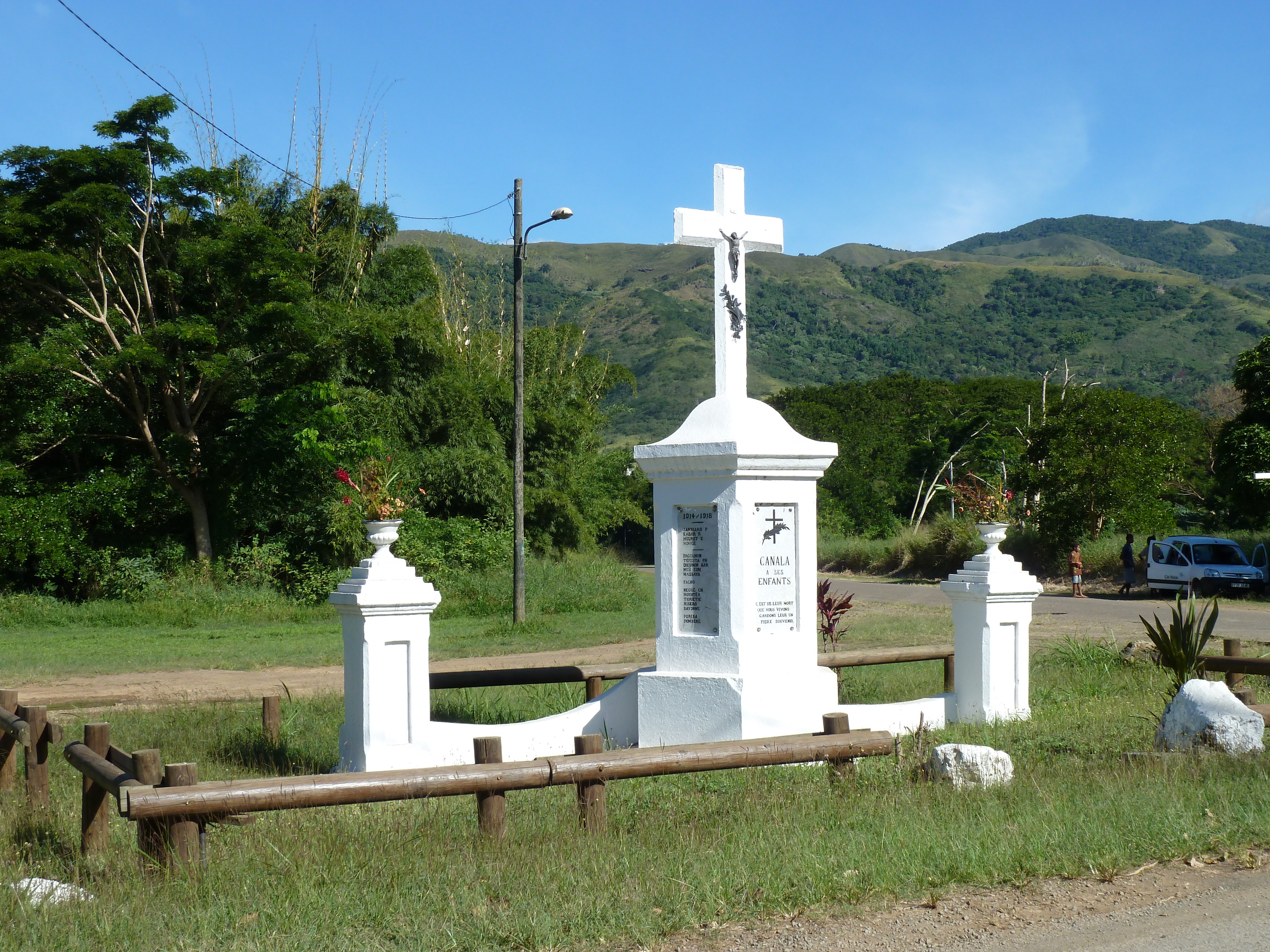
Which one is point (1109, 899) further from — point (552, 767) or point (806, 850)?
point (552, 767)

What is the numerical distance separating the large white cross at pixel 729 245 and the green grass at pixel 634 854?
2991 mm

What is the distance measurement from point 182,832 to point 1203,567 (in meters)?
26.7

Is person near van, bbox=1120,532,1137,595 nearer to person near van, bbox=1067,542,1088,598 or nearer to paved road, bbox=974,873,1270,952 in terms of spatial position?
person near van, bbox=1067,542,1088,598

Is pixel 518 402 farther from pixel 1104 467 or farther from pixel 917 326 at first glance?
pixel 917 326

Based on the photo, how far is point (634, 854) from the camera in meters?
5.39

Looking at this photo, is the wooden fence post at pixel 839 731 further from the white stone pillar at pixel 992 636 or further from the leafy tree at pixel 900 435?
the leafy tree at pixel 900 435

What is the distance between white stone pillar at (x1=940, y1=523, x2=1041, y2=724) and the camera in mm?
9133

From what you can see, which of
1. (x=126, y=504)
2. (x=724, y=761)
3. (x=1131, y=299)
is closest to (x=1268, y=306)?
(x=1131, y=299)

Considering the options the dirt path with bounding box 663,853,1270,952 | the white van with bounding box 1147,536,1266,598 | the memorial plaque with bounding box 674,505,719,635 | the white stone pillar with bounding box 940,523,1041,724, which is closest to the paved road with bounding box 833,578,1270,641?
the white van with bounding box 1147,536,1266,598

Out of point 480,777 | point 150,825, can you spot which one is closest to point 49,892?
point 150,825

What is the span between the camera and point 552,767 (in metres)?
5.69

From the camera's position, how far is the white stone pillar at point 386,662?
301 inches

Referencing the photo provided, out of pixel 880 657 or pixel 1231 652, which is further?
pixel 1231 652

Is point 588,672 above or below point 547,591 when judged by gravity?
above
